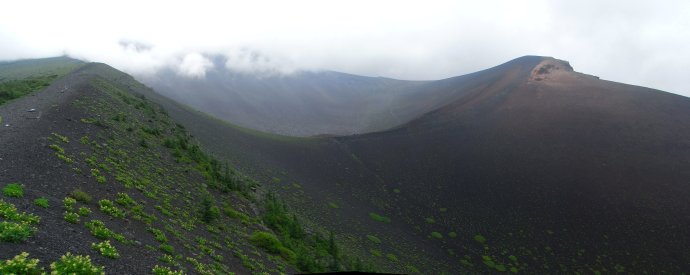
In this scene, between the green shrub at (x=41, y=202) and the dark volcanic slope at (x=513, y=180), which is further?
the dark volcanic slope at (x=513, y=180)

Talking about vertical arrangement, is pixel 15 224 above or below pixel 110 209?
above

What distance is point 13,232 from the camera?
9883 mm

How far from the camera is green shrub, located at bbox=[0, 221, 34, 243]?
31.7 feet

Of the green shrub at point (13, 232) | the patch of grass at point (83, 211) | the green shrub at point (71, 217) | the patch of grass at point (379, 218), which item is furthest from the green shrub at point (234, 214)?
the patch of grass at point (379, 218)

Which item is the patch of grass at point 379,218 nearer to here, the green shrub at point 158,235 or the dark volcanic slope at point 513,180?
the dark volcanic slope at point 513,180

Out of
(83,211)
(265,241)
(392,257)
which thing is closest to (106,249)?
(83,211)

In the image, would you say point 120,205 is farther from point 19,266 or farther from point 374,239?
point 374,239

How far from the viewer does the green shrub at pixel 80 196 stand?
15373mm

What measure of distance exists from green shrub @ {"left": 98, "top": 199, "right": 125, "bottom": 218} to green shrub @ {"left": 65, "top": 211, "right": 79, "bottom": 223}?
85.4 inches

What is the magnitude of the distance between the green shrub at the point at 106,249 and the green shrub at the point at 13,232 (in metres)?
1.75

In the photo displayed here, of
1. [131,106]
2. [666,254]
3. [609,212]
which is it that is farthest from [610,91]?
[131,106]

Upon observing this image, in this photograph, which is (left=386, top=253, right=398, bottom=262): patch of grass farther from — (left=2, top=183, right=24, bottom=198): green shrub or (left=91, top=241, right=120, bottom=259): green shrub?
(left=2, top=183, right=24, bottom=198): green shrub

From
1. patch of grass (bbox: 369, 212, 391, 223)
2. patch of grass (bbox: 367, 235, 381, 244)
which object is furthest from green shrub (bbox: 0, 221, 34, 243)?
patch of grass (bbox: 369, 212, 391, 223)

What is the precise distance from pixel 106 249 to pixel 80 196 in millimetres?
5210
